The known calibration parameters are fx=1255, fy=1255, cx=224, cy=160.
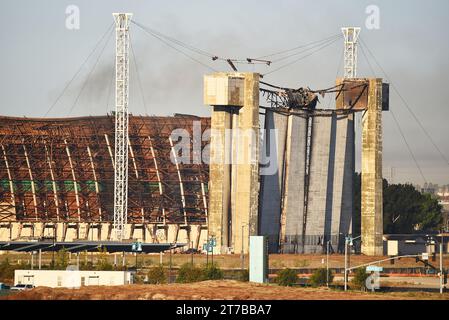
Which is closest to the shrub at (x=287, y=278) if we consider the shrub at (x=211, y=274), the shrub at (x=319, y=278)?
the shrub at (x=319, y=278)

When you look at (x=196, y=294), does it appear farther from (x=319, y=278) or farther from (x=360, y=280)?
(x=360, y=280)


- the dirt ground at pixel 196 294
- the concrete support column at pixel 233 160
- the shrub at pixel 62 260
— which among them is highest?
the concrete support column at pixel 233 160

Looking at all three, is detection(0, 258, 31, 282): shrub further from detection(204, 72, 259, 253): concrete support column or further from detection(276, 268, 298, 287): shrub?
detection(276, 268, 298, 287): shrub

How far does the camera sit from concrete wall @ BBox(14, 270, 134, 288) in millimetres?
141875

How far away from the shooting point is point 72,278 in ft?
468

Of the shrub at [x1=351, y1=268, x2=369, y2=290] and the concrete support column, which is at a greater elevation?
the concrete support column

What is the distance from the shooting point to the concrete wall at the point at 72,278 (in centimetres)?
14188

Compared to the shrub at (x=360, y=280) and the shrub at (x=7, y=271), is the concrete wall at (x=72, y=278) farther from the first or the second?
the shrub at (x=360, y=280)

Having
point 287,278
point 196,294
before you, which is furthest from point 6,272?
point 196,294

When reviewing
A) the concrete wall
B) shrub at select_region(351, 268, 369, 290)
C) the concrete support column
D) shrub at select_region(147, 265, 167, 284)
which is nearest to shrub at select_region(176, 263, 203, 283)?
shrub at select_region(147, 265, 167, 284)

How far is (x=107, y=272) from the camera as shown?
144m
